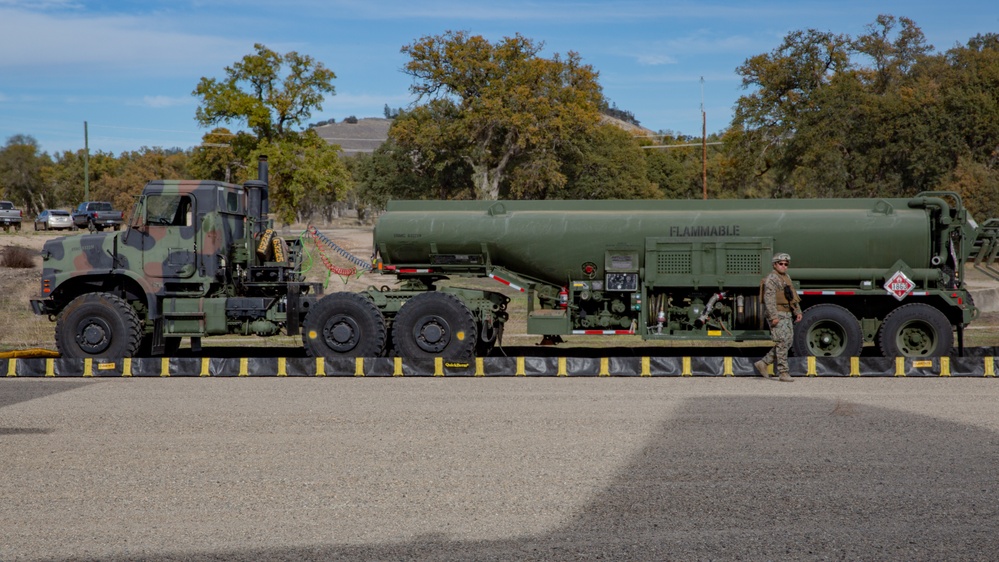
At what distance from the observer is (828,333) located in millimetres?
16844

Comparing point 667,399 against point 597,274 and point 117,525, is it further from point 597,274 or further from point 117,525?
point 117,525

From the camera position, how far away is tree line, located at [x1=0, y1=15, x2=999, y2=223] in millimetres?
51562

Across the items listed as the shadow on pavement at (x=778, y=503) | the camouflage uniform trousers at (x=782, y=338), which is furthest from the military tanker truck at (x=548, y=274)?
the shadow on pavement at (x=778, y=503)

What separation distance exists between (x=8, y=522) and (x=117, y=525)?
0.87 meters

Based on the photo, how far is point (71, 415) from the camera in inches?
480

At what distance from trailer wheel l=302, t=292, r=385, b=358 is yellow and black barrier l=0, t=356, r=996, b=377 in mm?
486

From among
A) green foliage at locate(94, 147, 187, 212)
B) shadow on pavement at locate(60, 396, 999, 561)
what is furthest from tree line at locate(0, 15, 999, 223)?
shadow on pavement at locate(60, 396, 999, 561)

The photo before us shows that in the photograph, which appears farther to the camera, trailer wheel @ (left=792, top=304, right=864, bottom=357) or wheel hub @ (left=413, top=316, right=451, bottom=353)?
wheel hub @ (left=413, top=316, right=451, bottom=353)

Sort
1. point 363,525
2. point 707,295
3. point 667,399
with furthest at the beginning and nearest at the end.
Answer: point 707,295 < point 667,399 < point 363,525

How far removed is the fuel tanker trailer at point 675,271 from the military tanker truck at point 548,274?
0.03 metres

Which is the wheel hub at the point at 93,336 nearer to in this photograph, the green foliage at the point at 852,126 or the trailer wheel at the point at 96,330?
the trailer wheel at the point at 96,330

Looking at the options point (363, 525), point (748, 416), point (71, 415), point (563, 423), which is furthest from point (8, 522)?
point (748, 416)

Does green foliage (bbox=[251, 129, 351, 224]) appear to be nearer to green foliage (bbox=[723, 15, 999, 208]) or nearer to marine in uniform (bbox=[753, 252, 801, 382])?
green foliage (bbox=[723, 15, 999, 208])

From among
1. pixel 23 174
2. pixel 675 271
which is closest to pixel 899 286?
pixel 675 271
